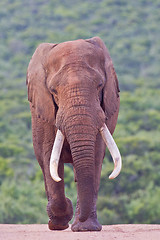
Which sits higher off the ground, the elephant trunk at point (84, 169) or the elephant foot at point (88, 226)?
the elephant trunk at point (84, 169)

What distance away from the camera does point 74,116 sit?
6984mm

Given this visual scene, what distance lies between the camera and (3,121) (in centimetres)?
4222

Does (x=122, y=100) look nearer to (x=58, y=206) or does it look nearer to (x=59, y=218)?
(x=59, y=218)

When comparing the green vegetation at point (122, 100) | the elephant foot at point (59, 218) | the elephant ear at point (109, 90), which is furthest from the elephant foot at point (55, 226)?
the green vegetation at point (122, 100)

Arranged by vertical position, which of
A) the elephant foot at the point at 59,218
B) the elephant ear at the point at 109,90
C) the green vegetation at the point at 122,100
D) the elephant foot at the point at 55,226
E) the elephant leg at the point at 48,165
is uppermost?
the elephant ear at the point at 109,90

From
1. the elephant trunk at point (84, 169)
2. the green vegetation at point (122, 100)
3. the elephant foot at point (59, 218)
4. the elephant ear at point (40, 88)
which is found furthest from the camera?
the green vegetation at point (122, 100)

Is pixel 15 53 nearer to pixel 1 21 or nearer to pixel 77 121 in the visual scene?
pixel 1 21

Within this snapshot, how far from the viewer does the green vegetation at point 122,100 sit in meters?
22.4

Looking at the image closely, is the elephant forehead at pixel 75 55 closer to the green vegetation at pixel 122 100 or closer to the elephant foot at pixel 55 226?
the elephant foot at pixel 55 226

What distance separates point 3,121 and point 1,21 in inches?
1245

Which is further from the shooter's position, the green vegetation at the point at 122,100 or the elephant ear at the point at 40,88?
the green vegetation at the point at 122,100

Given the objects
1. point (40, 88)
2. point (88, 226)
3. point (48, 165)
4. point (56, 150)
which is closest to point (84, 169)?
point (56, 150)

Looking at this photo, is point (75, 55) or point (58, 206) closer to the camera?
point (75, 55)

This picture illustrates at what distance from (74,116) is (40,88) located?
817 mm
